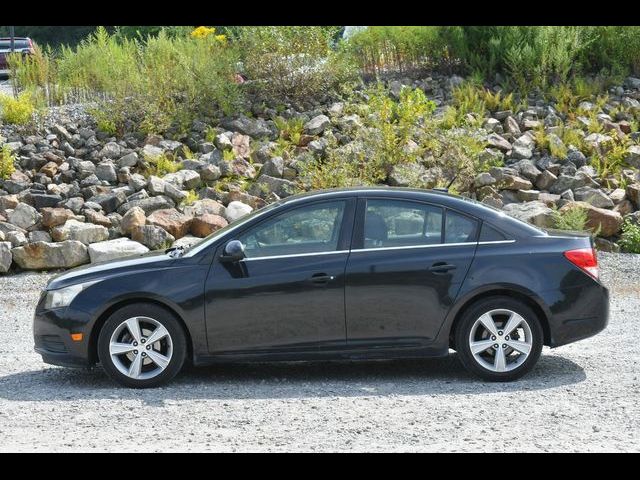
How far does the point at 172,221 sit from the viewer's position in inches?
555

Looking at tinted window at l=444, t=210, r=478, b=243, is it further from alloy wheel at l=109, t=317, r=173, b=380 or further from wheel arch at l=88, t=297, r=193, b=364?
alloy wheel at l=109, t=317, r=173, b=380

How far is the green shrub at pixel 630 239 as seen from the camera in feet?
46.6

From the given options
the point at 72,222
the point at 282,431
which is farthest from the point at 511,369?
the point at 72,222

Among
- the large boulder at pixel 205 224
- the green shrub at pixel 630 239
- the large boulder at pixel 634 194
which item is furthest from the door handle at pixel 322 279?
the large boulder at pixel 634 194

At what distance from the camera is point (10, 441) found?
6734 millimetres

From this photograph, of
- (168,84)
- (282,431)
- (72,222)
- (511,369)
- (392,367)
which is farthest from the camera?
(168,84)

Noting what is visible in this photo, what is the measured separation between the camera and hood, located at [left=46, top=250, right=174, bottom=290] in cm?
836

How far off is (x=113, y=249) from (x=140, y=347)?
542 cm

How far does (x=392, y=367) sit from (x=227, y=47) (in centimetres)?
1124

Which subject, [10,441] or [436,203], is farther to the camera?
[436,203]

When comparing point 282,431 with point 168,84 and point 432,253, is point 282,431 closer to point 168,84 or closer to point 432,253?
point 432,253

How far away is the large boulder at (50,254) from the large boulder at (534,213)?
5.57 m

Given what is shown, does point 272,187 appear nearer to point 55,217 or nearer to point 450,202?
point 55,217

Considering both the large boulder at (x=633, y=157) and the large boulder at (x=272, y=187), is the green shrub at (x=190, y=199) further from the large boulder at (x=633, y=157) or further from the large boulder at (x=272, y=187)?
the large boulder at (x=633, y=157)
